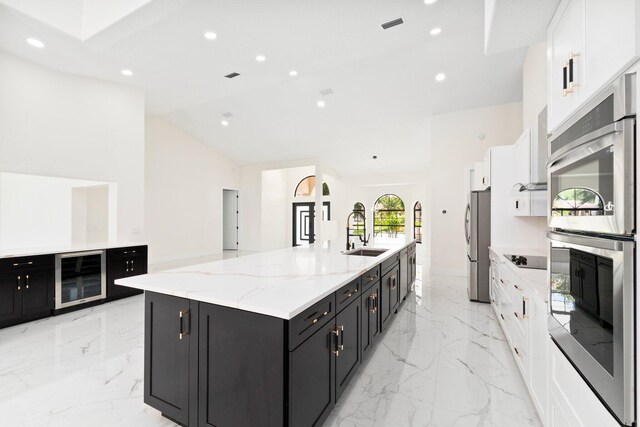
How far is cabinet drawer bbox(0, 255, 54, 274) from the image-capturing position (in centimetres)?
316

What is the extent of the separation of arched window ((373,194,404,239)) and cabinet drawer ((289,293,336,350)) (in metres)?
8.99

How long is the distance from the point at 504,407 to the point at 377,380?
0.85 meters

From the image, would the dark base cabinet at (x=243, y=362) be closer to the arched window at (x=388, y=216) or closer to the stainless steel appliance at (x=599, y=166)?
the stainless steel appliance at (x=599, y=166)

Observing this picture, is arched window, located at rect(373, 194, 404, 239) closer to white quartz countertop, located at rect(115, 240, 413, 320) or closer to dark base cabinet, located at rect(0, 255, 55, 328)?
white quartz countertop, located at rect(115, 240, 413, 320)

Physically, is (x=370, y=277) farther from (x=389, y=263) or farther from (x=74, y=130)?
(x=74, y=130)

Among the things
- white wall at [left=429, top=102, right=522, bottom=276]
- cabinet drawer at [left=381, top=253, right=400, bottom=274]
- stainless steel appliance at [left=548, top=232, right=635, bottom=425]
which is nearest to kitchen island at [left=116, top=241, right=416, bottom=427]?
cabinet drawer at [left=381, top=253, right=400, bottom=274]

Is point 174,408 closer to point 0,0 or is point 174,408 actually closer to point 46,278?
point 46,278

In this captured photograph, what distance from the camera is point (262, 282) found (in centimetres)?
177

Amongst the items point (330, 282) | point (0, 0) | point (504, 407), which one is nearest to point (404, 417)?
point (504, 407)

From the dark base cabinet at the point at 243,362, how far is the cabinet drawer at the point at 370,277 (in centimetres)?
36

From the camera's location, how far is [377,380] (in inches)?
87.0

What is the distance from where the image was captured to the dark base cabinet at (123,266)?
13.4 ft

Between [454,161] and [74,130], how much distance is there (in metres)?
6.58

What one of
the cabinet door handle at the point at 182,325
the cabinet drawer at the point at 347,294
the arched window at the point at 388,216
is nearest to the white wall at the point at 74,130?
the cabinet door handle at the point at 182,325
